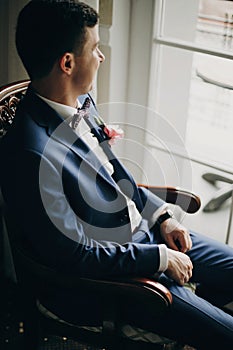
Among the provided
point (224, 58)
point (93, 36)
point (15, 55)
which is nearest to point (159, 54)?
point (224, 58)

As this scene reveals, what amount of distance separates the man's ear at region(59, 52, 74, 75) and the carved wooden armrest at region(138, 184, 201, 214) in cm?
55

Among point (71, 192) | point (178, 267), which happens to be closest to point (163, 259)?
point (178, 267)

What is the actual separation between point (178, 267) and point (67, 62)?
2.17 ft

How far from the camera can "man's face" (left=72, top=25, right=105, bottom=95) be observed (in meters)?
1.59

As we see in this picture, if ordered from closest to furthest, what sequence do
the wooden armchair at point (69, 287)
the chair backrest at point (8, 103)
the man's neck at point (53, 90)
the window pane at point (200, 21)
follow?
the wooden armchair at point (69, 287) → the man's neck at point (53, 90) → the chair backrest at point (8, 103) → the window pane at point (200, 21)

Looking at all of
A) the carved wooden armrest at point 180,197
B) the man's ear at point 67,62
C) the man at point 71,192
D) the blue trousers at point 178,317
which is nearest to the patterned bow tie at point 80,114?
the man at point 71,192

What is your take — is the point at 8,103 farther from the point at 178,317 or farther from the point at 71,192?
the point at 178,317

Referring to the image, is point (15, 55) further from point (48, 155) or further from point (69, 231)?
point (69, 231)

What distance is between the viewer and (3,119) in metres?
1.80

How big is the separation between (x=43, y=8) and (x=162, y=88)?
0.92 metres

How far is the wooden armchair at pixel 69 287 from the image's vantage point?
1501 mm

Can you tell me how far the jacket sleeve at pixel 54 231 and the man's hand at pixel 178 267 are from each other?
7 centimetres

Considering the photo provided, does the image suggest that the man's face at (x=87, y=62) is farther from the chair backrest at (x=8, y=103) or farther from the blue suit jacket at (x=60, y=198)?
the chair backrest at (x=8, y=103)

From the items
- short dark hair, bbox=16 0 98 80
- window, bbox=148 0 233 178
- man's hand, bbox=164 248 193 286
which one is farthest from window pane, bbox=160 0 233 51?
man's hand, bbox=164 248 193 286
